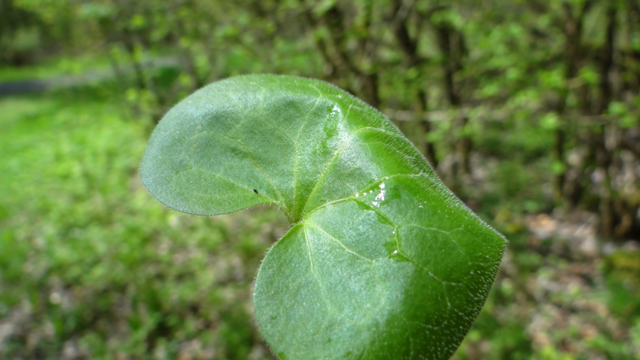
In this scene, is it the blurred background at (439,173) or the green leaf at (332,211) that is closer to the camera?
the green leaf at (332,211)

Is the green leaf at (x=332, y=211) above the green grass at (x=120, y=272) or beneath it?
above

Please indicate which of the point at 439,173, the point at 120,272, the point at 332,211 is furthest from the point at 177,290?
the point at 332,211

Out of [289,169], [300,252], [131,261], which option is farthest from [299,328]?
[131,261]

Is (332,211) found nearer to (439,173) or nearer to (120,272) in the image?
(439,173)

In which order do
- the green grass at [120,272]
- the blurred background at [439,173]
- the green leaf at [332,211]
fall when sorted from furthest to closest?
the green grass at [120,272], the blurred background at [439,173], the green leaf at [332,211]

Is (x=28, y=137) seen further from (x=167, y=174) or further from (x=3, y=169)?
(x=167, y=174)

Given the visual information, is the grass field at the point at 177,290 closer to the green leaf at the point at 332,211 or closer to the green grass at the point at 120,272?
the green grass at the point at 120,272

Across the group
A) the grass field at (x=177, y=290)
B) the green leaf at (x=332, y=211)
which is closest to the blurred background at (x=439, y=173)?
the grass field at (x=177, y=290)
